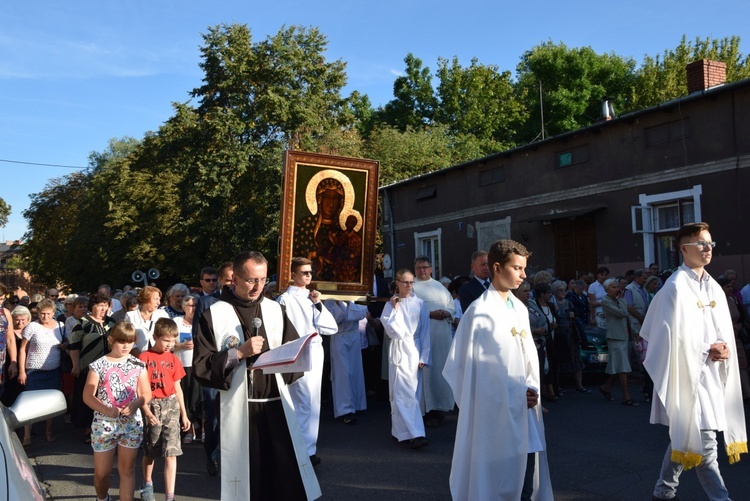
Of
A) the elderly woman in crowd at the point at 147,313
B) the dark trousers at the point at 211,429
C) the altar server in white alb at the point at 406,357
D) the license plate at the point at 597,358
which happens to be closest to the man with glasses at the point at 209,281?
the elderly woman in crowd at the point at 147,313

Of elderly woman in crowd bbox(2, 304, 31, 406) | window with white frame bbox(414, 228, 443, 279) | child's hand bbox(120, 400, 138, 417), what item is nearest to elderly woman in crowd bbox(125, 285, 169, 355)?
elderly woman in crowd bbox(2, 304, 31, 406)

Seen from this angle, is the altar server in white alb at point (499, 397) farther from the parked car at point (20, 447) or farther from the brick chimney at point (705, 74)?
the brick chimney at point (705, 74)

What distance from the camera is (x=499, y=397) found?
4.66 m

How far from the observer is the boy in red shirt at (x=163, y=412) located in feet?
19.8

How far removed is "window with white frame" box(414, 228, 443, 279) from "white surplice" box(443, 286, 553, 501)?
20.6 meters

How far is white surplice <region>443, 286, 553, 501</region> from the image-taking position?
4.60 meters

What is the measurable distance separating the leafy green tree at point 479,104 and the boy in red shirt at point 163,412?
133 feet

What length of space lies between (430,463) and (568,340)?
4.76 m

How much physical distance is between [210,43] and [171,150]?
4.97m

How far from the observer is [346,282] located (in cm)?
922

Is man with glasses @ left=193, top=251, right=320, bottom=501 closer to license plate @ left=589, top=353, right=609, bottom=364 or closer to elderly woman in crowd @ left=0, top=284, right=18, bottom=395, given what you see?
elderly woman in crowd @ left=0, top=284, right=18, bottom=395

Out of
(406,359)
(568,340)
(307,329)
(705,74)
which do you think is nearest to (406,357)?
(406,359)

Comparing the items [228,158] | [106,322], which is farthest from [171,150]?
A: [106,322]

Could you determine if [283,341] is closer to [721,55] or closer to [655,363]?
[655,363]
